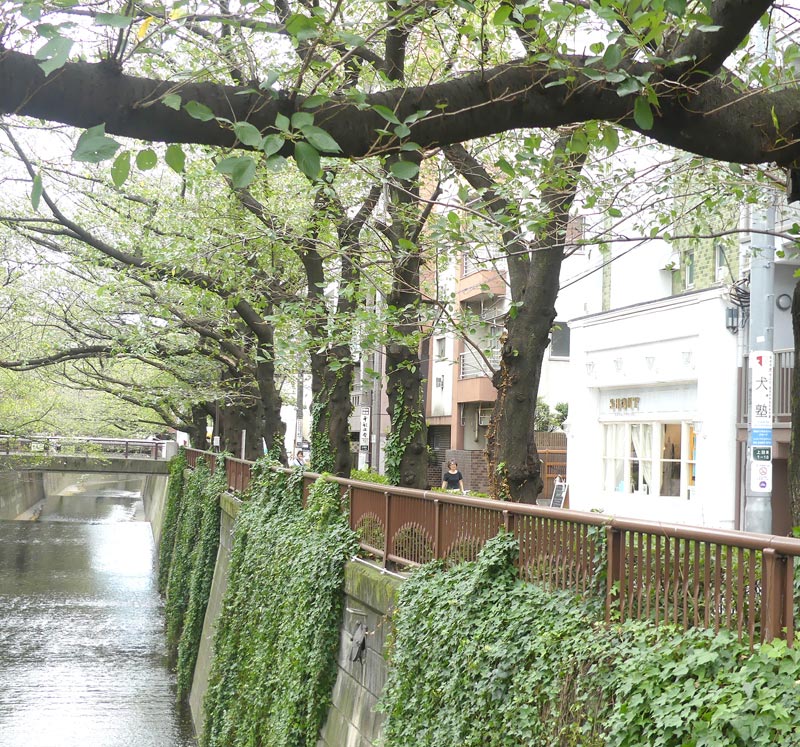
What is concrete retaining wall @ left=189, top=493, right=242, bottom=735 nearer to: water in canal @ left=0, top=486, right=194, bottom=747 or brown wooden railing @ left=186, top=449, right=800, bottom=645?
water in canal @ left=0, top=486, right=194, bottom=747

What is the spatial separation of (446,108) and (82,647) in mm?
25999

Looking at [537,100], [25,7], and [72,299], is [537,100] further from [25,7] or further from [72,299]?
[72,299]

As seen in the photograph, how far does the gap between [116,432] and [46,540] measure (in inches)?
569

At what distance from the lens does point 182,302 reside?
71.4 feet

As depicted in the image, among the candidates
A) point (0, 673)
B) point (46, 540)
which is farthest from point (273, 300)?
point (46, 540)

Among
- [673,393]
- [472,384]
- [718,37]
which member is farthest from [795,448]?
[472,384]

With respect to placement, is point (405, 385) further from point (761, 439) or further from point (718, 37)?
point (718, 37)

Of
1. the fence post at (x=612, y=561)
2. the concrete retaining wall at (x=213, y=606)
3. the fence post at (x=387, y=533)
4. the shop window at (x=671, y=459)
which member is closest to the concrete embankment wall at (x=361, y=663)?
the fence post at (x=387, y=533)

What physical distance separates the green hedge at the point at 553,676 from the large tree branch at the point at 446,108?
279 cm

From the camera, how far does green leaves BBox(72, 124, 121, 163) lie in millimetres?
4559

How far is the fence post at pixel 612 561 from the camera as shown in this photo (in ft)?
18.7

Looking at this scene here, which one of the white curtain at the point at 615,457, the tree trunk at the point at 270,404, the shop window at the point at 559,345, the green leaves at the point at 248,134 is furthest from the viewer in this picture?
the shop window at the point at 559,345

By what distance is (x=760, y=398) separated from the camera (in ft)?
41.7

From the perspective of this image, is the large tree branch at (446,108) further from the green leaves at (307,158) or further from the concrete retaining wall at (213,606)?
the concrete retaining wall at (213,606)
